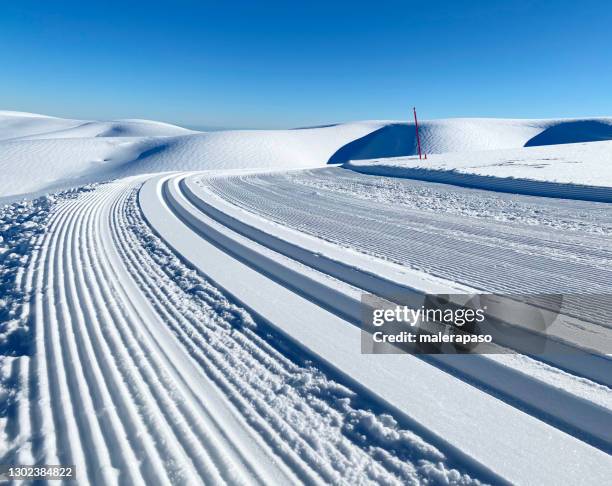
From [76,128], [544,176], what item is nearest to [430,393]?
[544,176]

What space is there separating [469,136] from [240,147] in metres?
41.7

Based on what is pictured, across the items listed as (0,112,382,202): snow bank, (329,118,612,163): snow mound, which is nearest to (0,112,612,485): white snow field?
(0,112,382,202): snow bank

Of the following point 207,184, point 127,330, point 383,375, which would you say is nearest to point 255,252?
point 127,330

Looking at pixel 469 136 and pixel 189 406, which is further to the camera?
pixel 469 136

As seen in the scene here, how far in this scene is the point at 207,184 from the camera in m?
16.2

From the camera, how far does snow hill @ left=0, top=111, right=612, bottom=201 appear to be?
38.2 m

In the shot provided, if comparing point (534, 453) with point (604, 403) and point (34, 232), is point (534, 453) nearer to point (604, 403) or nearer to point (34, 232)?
point (604, 403)

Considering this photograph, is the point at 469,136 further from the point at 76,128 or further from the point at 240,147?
the point at 76,128

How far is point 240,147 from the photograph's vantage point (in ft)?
162

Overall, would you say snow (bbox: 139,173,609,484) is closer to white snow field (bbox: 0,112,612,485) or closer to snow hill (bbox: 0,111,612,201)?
white snow field (bbox: 0,112,612,485)

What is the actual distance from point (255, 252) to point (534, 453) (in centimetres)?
505

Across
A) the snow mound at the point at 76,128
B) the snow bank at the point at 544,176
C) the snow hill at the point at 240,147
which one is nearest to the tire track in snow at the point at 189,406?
the snow bank at the point at 544,176

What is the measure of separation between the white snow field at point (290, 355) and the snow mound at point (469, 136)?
57.0 metres

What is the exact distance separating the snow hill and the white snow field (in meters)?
15.7
